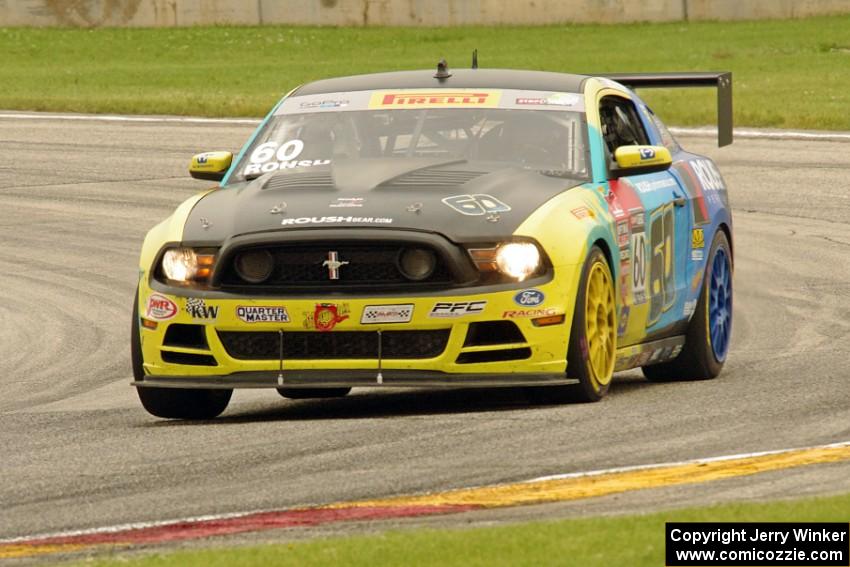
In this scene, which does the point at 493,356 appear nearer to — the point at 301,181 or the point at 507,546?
the point at 301,181

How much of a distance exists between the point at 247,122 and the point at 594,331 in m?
19.3

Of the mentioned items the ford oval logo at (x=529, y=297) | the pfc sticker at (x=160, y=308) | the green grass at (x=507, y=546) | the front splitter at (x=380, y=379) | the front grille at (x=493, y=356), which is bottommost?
the front splitter at (x=380, y=379)

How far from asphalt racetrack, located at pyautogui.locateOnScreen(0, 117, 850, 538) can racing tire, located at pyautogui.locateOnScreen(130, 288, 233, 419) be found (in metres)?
0.11

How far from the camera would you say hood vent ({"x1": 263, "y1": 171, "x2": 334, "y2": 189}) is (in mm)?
8898

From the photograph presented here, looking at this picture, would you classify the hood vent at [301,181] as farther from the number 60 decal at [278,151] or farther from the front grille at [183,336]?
the front grille at [183,336]

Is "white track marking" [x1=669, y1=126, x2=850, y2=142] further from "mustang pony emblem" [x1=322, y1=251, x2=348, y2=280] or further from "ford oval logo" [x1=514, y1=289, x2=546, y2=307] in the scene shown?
"mustang pony emblem" [x1=322, y1=251, x2=348, y2=280]

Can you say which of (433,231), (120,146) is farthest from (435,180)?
(120,146)

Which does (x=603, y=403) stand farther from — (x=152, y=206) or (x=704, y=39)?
(x=704, y=39)

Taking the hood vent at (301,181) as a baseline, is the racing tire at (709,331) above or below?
below

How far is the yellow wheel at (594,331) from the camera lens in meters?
8.48

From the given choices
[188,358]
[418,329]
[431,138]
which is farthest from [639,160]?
[188,358]

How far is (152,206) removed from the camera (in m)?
20.7

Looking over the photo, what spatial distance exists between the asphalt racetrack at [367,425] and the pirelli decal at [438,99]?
1.41 metres

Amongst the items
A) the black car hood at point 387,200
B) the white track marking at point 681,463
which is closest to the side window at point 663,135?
the black car hood at point 387,200
